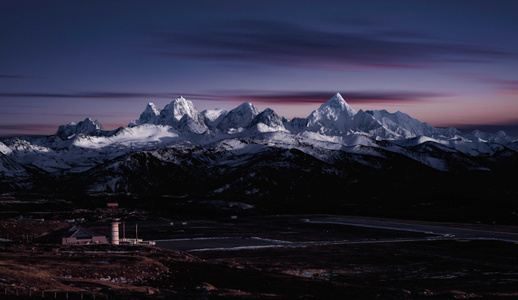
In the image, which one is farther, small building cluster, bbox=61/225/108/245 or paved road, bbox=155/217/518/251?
paved road, bbox=155/217/518/251

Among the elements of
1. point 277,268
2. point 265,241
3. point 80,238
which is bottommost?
point 265,241

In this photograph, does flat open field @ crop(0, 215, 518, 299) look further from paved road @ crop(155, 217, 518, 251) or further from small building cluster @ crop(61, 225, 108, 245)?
small building cluster @ crop(61, 225, 108, 245)

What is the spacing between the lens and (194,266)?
95.9 metres

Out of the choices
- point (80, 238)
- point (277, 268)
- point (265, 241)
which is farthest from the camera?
point (265, 241)

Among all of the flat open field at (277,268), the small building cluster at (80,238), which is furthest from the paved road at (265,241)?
the small building cluster at (80,238)

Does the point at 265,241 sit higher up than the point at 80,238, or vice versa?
the point at 80,238

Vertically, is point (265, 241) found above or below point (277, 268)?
below

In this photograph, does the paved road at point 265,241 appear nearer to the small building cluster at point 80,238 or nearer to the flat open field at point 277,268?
the flat open field at point 277,268

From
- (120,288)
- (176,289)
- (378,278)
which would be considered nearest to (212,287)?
(176,289)

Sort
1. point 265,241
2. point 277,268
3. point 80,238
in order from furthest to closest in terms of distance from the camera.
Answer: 1. point 265,241
2. point 80,238
3. point 277,268

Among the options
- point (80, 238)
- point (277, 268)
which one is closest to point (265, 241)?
point (80, 238)

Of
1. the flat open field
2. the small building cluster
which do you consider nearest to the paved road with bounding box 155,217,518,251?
A: the flat open field

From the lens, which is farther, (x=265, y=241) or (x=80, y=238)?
(x=265, y=241)

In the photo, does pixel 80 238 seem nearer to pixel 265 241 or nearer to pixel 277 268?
pixel 265 241
